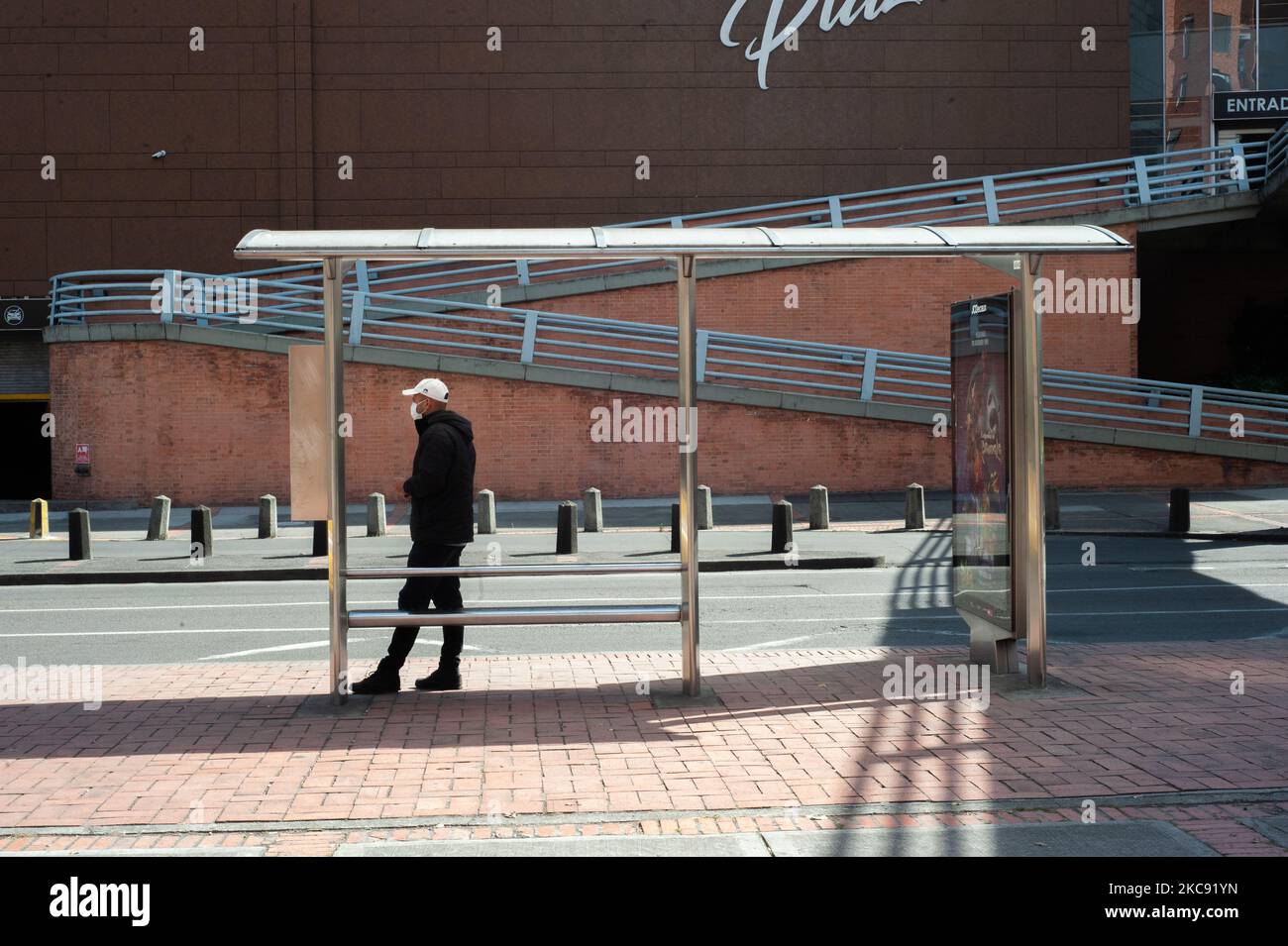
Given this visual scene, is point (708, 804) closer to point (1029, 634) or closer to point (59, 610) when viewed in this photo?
point (1029, 634)

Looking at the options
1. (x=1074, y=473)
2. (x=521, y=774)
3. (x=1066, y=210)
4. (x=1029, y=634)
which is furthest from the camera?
(x=1066, y=210)

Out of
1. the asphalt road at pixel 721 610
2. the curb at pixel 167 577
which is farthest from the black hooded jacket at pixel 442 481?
the curb at pixel 167 577

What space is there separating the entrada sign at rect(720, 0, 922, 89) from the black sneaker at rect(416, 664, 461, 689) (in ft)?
84.3

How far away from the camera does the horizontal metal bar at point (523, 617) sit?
796cm

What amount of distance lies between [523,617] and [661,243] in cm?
228

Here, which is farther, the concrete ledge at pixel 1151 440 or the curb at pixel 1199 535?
the concrete ledge at pixel 1151 440

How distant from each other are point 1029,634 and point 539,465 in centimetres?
1691

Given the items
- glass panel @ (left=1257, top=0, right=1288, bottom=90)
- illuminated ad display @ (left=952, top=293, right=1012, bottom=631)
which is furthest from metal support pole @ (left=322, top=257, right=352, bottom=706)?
glass panel @ (left=1257, top=0, right=1288, bottom=90)

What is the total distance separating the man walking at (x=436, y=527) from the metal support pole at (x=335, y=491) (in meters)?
0.36

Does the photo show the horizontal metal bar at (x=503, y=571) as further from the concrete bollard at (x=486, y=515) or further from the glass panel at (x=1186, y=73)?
the glass panel at (x=1186, y=73)

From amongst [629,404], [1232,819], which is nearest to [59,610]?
[1232,819]

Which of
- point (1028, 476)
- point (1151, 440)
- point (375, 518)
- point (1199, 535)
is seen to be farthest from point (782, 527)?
point (1151, 440)

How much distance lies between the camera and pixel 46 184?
31078mm

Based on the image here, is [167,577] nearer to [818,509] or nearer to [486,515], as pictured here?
[486,515]
